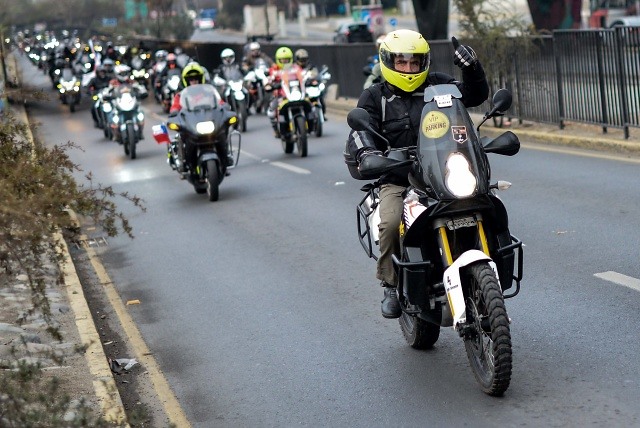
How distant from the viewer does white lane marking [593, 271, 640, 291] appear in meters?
9.11

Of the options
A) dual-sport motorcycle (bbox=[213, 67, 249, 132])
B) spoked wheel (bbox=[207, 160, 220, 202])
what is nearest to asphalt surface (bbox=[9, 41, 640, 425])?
spoked wheel (bbox=[207, 160, 220, 202])

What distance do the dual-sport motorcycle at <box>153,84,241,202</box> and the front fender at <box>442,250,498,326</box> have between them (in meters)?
10.3

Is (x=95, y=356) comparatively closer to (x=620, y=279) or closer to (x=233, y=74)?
(x=620, y=279)

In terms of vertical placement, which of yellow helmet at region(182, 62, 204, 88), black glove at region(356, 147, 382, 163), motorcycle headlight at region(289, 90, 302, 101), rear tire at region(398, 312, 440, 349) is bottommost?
rear tire at region(398, 312, 440, 349)

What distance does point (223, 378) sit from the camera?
318 inches

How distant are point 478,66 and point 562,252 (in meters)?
3.79

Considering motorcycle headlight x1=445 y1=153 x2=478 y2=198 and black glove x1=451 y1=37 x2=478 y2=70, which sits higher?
black glove x1=451 y1=37 x2=478 y2=70

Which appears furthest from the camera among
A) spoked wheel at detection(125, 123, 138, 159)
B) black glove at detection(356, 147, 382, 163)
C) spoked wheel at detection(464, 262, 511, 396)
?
spoked wheel at detection(125, 123, 138, 159)

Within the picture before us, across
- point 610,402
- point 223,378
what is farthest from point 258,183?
point 610,402

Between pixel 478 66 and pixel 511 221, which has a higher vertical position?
pixel 478 66

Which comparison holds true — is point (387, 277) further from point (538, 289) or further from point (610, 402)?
point (538, 289)

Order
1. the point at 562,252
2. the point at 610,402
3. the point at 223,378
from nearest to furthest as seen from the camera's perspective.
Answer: the point at 610,402 → the point at 223,378 → the point at 562,252

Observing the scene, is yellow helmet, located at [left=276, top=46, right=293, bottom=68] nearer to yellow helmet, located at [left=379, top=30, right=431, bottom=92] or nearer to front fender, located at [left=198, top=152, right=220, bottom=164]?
A: front fender, located at [left=198, top=152, right=220, bottom=164]

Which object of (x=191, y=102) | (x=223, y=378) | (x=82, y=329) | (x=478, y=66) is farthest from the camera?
(x=191, y=102)
